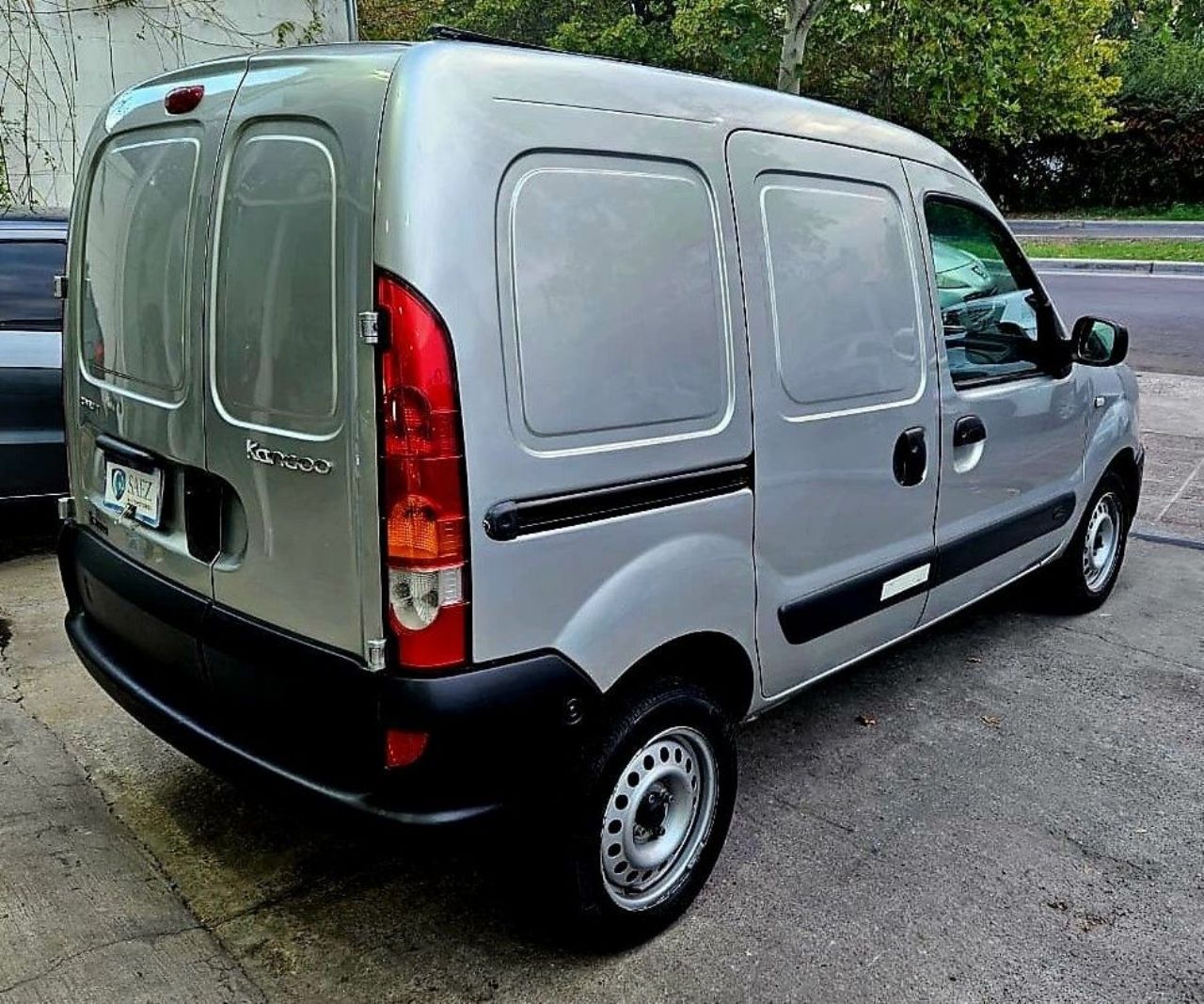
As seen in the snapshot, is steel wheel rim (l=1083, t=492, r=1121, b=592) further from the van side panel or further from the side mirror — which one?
the van side panel

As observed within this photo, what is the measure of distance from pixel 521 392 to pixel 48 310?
394 cm

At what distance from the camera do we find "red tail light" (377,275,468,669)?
6.82 ft

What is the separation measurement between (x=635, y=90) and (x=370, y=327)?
34.2 inches

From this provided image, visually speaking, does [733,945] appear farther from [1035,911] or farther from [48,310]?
[48,310]

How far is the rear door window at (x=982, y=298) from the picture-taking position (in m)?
3.57

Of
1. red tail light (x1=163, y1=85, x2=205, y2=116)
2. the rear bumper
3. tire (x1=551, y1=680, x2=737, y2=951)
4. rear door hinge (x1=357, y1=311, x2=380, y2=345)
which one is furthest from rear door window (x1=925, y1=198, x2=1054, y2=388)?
red tail light (x1=163, y1=85, x2=205, y2=116)

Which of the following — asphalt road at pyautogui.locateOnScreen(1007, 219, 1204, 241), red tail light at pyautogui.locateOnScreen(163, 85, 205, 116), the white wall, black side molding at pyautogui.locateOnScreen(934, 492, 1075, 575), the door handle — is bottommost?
black side molding at pyautogui.locateOnScreen(934, 492, 1075, 575)

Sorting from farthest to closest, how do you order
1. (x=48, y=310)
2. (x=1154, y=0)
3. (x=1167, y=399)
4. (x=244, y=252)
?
1. (x=1154, y=0)
2. (x=1167, y=399)
3. (x=48, y=310)
4. (x=244, y=252)

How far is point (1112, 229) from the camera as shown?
2416 cm

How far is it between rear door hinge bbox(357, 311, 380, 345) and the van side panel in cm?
10

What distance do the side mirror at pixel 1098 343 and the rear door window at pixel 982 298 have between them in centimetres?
15

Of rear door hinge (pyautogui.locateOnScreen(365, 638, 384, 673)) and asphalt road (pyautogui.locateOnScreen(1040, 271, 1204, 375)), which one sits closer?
rear door hinge (pyautogui.locateOnScreen(365, 638, 384, 673))

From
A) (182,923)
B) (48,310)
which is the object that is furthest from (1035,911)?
(48,310)

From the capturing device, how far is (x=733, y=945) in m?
2.69
